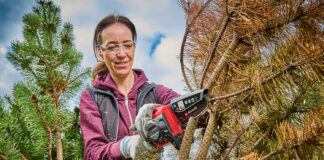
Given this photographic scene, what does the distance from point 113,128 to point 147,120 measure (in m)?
0.33

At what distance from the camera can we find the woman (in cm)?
117

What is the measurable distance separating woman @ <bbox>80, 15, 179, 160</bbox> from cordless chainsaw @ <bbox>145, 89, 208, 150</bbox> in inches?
10.7

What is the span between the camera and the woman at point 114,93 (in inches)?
46.1

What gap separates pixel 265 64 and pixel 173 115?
39cm

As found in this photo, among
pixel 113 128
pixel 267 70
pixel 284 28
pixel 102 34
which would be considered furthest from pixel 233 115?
pixel 102 34

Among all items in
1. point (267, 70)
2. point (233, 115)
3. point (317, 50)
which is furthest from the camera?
point (233, 115)

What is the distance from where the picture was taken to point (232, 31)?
1.03m

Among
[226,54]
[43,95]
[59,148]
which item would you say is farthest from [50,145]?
[226,54]

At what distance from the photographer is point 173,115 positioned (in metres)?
0.92

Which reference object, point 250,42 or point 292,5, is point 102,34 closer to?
point 250,42

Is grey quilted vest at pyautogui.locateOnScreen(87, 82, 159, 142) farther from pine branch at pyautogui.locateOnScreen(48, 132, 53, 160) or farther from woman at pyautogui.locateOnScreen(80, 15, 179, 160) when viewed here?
pine branch at pyautogui.locateOnScreen(48, 132, 53, 160)

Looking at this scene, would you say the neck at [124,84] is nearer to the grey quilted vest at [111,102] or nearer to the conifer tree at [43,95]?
the grey quilted vest at [111,102]

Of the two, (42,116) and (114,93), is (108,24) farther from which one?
(42,116)

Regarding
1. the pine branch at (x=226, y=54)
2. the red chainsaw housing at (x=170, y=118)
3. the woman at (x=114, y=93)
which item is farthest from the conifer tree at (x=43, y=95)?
the pine branch at (x=226, y=54)
